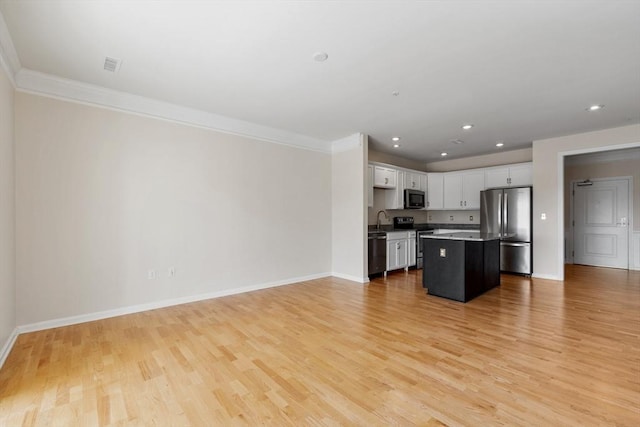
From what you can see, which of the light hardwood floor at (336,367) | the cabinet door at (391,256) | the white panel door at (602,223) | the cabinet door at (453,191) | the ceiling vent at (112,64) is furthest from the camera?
the cabinet door at (453,191)

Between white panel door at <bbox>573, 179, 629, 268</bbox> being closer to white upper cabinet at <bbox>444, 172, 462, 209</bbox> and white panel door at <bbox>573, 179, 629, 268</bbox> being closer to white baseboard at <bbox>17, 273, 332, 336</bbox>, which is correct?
white upper cabinet at <bbox>444, 172, 462, 209</bbox>

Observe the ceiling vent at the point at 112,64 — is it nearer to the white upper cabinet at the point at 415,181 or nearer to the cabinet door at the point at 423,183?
the white upper cabinet at the point at 415,181

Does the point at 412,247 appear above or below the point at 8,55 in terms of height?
below

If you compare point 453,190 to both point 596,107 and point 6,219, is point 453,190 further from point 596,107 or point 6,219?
point 6,219

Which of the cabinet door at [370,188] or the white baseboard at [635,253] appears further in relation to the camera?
the white baseboard at [635,253]

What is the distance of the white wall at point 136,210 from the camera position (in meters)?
3.14

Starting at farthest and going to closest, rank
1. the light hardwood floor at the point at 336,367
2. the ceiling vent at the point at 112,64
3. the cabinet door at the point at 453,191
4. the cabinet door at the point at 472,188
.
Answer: the cabinet door at the point at 453,191 < the cabinet door at the point at 472,188 < the ceiling vent at the point at 112,64 < the light hardwood floor at the point at 336,367

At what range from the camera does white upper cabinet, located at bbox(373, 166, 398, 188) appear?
614 cm

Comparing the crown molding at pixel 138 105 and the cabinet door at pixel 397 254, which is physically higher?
the crown molding at pixel 138 105

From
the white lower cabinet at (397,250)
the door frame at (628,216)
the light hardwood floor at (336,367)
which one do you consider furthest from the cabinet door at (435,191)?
the light hardwood floor at (336,367)

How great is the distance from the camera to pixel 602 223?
689 cm

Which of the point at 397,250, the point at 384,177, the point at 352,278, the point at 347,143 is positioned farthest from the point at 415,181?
the point at 352,278

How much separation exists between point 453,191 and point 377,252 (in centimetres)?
307

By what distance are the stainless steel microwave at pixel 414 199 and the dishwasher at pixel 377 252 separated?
1.44 metres
